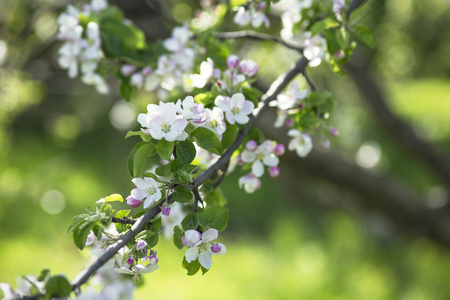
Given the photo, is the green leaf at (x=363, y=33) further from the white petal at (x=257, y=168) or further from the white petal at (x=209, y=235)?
the white petal at (x=209, y=235)

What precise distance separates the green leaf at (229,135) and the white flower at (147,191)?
0.64 feet

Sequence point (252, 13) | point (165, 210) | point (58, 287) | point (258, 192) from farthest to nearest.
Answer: point (258, 192) → point (252, 13) → point (165, 210) → point (58, 287)

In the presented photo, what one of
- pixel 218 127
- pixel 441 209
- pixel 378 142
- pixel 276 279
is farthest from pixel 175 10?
pixel 378 142

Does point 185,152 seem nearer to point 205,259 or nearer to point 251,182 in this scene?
point 205,259

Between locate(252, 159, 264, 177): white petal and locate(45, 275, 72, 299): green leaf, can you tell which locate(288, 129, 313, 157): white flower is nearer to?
locate(252, 159, 264, 177): white petal

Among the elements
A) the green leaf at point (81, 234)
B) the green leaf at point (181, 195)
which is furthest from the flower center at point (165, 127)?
the green leaf at point (81, 234)

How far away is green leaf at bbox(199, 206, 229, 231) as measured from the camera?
0.88 meters

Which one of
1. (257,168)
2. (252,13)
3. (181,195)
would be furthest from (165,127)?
(252,13)

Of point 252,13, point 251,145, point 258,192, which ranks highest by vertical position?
point 252,13

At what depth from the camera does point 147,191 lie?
88cm

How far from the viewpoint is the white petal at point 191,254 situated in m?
0.86

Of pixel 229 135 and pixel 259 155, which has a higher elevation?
pixel 229 135

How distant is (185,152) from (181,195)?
8 cm

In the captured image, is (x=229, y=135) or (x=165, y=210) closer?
(x=165, y=210)
